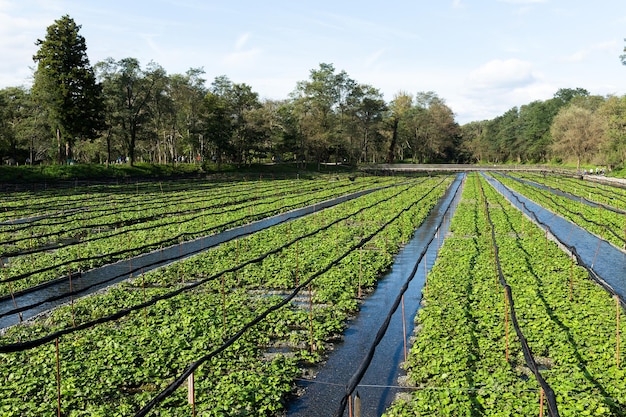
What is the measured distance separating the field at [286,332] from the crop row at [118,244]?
0.48 ft

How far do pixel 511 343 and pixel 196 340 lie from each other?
6.52m

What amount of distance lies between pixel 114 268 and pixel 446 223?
60.4ft

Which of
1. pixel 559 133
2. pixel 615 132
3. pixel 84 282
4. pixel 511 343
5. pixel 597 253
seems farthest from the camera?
pixel 559 133

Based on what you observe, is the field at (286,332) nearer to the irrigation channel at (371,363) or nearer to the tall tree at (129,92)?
the irrigation channel at (371,363)

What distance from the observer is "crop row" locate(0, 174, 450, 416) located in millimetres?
7684

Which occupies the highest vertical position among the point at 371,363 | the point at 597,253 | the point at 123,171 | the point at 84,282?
the point at 123,171

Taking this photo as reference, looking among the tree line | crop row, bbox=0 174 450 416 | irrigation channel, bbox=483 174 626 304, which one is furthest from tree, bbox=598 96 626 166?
crop row, bbox=0 174 450 416

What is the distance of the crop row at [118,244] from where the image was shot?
15812 mm

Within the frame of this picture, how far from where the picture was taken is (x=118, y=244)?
20562 mm

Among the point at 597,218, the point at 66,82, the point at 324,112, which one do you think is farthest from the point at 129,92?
the point at 597,218

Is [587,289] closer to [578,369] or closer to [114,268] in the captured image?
[578,369]

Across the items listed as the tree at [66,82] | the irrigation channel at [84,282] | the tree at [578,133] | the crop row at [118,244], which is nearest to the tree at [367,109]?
the tree at [578,133]

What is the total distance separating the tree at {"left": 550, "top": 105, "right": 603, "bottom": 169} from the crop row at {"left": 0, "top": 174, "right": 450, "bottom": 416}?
81803 millimetres

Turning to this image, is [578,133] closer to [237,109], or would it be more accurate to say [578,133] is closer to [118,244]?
[237,109]
